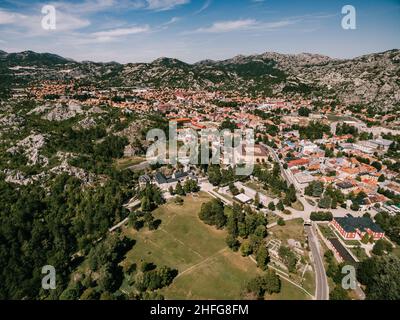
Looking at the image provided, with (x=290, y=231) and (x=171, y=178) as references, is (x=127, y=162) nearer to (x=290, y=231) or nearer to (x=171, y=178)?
(x=171, y=178)

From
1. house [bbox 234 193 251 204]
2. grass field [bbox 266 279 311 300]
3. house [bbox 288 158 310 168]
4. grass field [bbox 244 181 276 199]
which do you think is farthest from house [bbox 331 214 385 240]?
house [bbox 288 158 310 168]

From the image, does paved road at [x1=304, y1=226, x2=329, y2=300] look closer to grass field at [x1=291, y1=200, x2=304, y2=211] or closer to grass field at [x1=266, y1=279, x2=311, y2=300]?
grass field at [x1=266, y1=279, x2=311, y2=300]

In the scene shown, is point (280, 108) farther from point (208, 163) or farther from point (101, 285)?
point (101, 285)

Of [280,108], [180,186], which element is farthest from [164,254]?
[280,108]

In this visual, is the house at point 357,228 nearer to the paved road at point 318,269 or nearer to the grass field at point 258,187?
the paved road at point 318,269

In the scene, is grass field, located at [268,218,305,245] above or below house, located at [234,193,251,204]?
below

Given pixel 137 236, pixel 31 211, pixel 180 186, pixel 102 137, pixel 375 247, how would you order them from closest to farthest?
pixel 375 247 < pixel 137 236 < pixel 31 211 < pixel 180 186 < pixel 102 137
